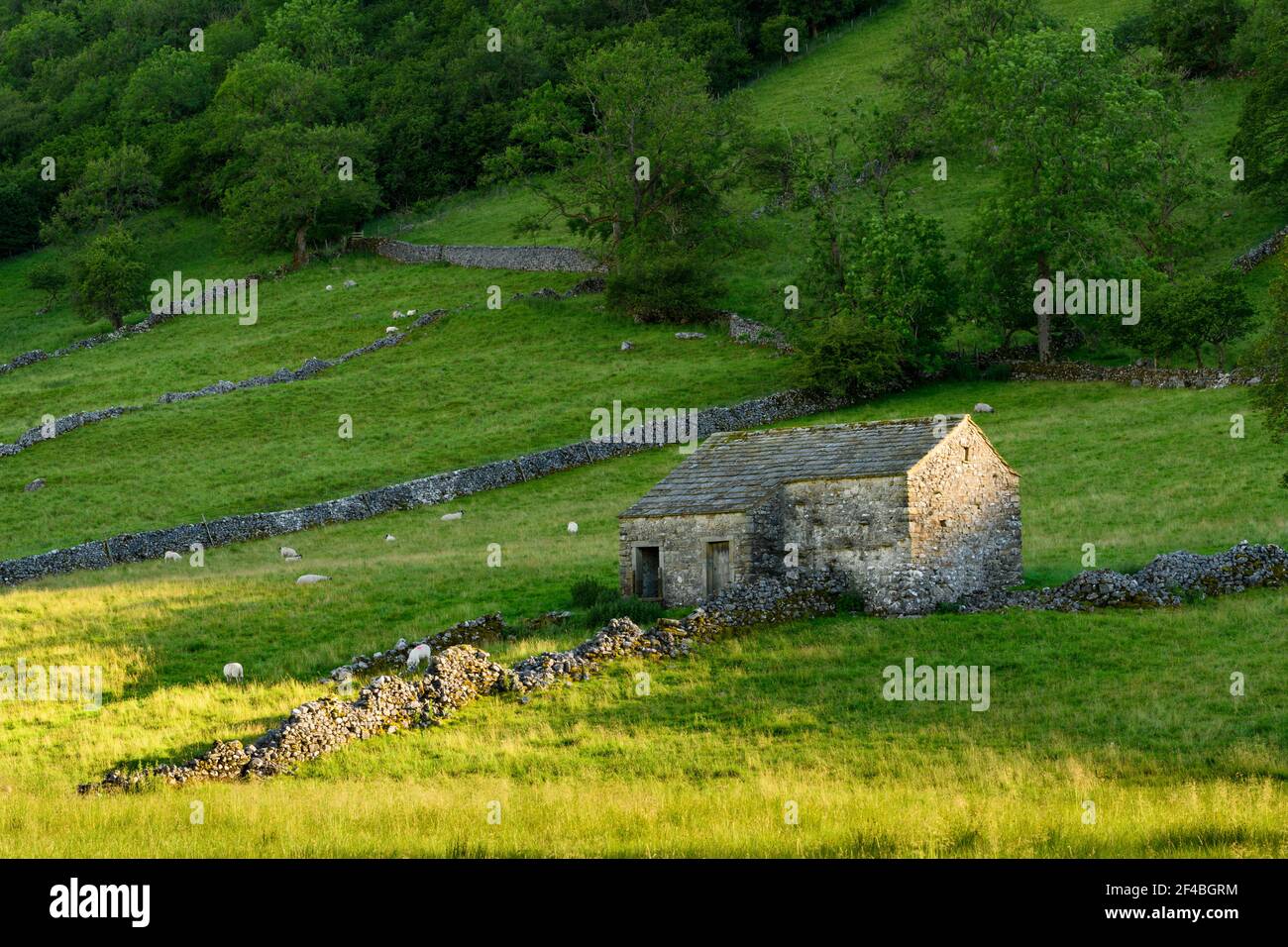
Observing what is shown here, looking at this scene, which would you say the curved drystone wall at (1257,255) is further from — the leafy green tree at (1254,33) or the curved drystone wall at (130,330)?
the curved drystone wall at (130,330)

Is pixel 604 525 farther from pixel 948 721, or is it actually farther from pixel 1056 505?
pixel 948 721

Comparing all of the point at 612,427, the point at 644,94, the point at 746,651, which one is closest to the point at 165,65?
the point at 644,94

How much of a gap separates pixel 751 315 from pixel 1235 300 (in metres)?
23.0

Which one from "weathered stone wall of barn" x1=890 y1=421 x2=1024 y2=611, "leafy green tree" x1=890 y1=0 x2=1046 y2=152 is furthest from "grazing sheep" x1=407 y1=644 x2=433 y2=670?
"leafy green tree" x1=890 y1=0 x2=1046 y2=152

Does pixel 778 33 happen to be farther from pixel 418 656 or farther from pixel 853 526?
pixel 418 656

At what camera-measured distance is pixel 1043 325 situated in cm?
5659

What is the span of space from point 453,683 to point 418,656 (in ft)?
9.76

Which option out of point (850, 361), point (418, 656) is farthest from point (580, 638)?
point (850, 361)

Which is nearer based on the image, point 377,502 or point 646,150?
point 377,502

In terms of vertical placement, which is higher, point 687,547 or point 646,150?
point 646,150

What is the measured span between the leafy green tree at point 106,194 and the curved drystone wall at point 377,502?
60.5 m

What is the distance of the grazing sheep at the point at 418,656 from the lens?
27062mm

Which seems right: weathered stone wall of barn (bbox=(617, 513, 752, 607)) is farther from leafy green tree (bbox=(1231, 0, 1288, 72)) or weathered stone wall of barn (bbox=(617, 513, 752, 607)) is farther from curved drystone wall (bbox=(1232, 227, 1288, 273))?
leafy green tree (bbox=(1231, 0, 1288, 72))

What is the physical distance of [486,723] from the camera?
76.4 ft
